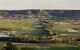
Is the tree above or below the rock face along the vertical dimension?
below

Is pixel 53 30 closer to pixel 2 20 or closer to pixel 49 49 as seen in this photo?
pixel 49 49

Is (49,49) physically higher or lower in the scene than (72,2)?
lower

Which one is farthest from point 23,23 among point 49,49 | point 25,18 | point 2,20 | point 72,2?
point 72,2

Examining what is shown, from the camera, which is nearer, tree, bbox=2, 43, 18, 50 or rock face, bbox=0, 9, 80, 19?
tree, bbox=2, 43, 18, 50

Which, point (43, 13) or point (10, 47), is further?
point (43, 13)

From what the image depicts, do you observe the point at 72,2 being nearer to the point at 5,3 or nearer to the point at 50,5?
the point at 50,5

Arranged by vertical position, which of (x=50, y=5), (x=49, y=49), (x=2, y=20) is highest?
(x=50, y=5)

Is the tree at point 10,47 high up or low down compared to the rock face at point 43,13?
down

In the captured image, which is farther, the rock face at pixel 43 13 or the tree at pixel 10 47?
the rock face at pixel 43 13

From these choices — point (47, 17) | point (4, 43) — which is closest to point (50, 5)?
point (47, 17)

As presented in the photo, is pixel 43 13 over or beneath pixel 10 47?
over
